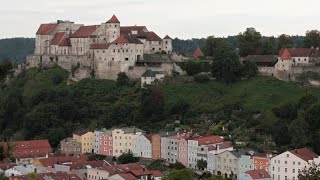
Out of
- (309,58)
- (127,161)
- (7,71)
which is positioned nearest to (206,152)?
(127,161)

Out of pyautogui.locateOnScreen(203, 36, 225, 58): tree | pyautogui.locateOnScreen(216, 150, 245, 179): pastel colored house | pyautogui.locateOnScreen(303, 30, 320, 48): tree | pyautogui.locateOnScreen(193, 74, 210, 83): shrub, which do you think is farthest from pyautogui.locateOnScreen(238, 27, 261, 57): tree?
pyautogui.locateOnScreen(216, 150, 245, 179): pastel colored house

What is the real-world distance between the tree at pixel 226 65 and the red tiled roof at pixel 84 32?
16634 mm

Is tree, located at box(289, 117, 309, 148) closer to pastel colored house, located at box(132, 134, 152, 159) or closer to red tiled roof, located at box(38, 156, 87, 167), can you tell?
pastel colored house, located at box(132, 134, 152, 159)

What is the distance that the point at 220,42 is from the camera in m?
83.8

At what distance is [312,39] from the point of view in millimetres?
80125

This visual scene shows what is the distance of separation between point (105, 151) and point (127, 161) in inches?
203

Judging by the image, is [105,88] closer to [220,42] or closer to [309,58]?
[220,42]

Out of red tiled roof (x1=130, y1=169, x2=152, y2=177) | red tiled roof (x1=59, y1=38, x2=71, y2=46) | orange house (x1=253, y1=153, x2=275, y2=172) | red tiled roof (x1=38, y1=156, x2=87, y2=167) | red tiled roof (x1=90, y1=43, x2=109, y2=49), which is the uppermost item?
red tiled roof (x1=59, y1=38, x2=71, y2=46)

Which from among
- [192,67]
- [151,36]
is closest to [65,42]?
[151,36]

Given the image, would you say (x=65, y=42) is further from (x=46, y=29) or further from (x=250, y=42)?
(x=250, y=42)

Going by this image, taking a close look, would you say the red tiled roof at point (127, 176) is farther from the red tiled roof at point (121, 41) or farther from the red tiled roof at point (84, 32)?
Result: the red tiled roof at point (84, 32)

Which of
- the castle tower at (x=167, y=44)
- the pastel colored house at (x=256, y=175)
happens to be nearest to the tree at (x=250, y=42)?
the castle tower at (x=167, y=44)

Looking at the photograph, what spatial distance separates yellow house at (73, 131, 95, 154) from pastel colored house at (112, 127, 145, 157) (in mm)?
3200

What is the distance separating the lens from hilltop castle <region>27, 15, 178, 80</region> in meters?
78.1
